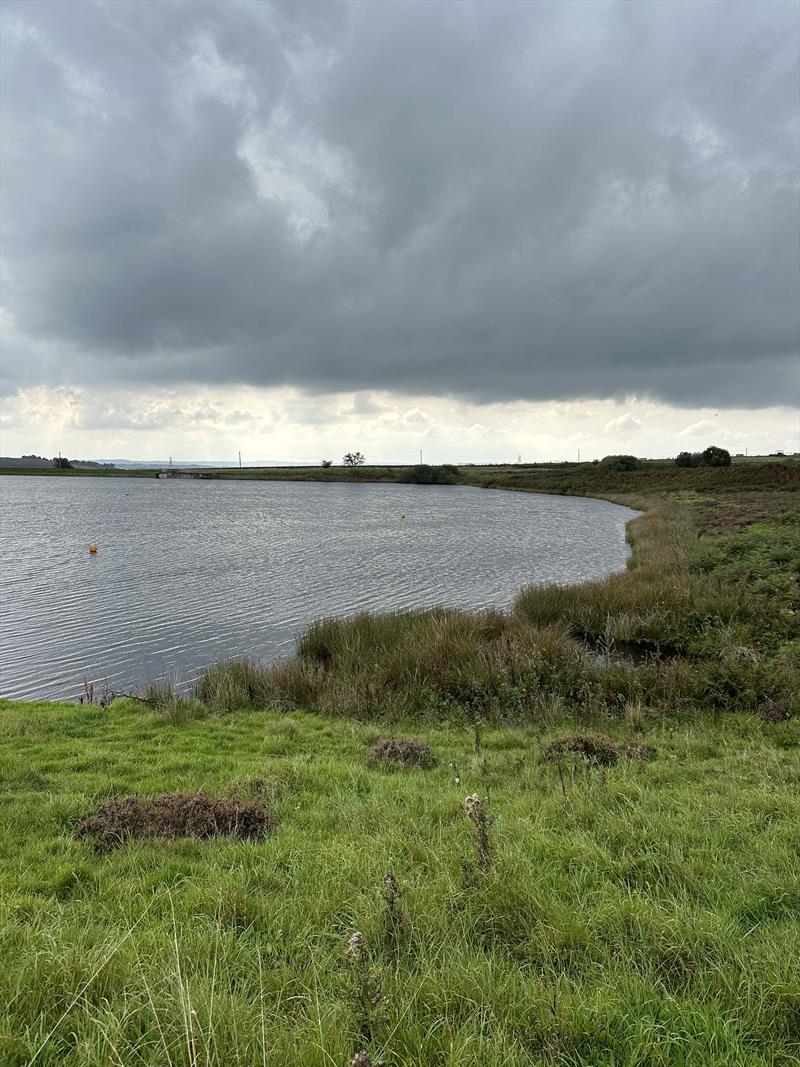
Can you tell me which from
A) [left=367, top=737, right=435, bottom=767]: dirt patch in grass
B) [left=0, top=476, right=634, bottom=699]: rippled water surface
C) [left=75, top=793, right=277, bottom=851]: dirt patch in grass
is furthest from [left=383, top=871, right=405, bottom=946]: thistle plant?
[left=0, top=476, right=634, bottom=699]: rippled water surface

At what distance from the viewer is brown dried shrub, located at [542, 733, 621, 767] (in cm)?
784

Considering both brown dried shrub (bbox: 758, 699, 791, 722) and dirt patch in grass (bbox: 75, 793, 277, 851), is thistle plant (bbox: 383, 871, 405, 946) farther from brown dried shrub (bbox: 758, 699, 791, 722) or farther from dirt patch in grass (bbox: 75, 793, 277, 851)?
brown dried shrub (bbox: 758, 699, 791, 722)

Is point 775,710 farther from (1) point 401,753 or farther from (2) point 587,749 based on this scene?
(1) point 401,753

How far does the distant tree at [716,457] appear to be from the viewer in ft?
355

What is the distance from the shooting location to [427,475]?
149 metres

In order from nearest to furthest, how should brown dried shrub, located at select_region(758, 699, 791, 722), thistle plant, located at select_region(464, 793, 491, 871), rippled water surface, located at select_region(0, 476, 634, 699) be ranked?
thistle plant, located at select_region(464, 793, 491, 871), brown dried shrub, located at select_region(758, 699, 791, 722), rippled water surface, located at select_region(0, 476, 634, 699)

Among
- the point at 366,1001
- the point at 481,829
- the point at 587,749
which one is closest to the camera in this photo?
the point at 366,1001

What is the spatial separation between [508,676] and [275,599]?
1236 centimetres

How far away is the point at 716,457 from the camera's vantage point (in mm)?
108750

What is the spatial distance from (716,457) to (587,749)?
117 meters

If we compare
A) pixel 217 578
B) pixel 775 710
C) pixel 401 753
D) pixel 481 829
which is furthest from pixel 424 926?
pixel 217 578

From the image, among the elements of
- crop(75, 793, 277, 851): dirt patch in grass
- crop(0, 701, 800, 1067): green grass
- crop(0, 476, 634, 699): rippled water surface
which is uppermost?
crop(0, 701, 800, 1067): green grass

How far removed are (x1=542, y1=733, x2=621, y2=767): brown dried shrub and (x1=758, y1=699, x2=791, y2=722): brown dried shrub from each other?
348 centimetres

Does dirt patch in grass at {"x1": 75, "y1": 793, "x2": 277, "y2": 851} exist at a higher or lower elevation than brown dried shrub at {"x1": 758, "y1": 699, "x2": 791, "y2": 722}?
higher
